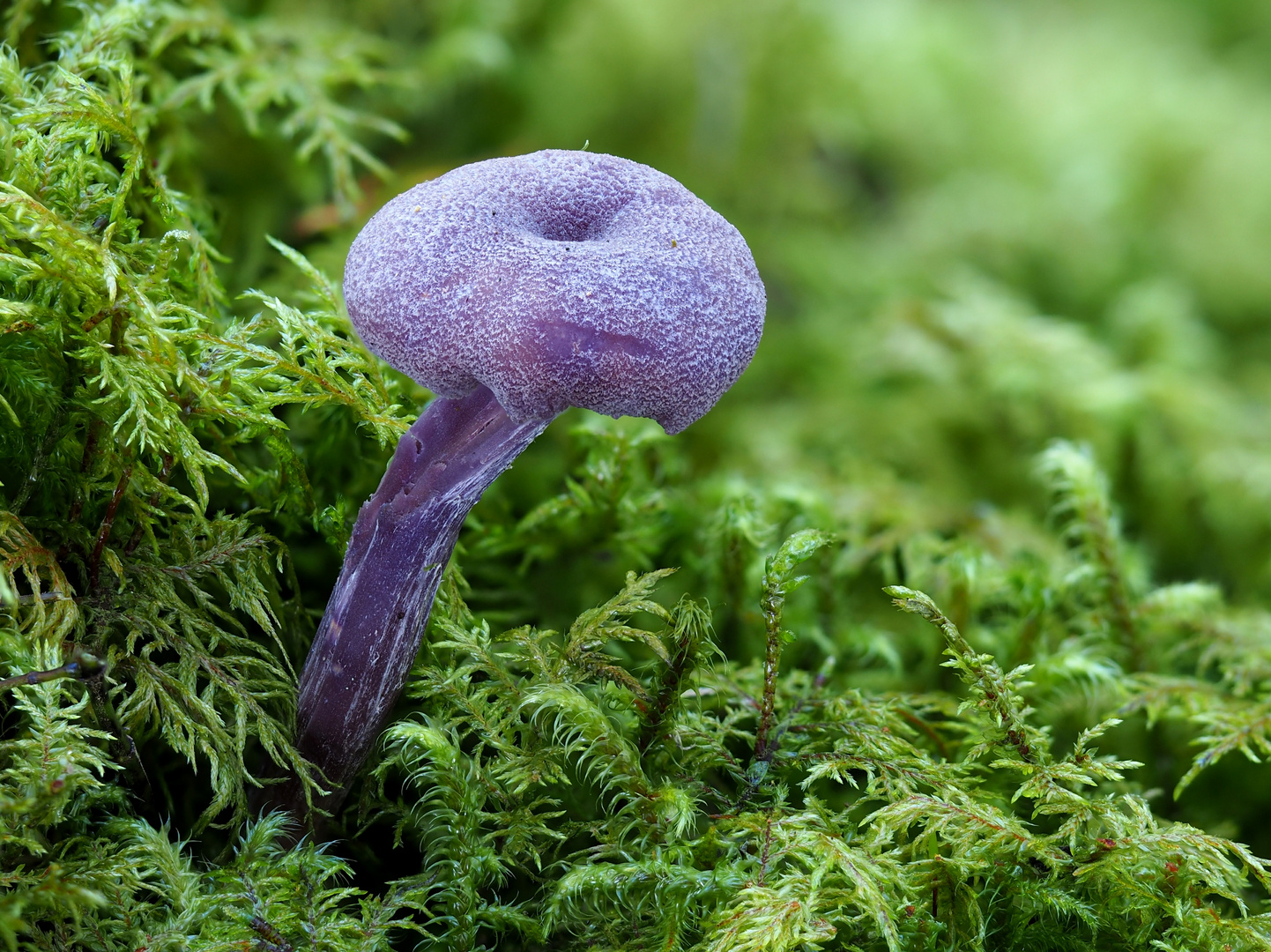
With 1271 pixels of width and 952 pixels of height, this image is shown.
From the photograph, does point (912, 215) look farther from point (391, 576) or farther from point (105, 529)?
point (105, 529)

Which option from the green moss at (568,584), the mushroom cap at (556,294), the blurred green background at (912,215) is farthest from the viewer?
the blurred green background at (912,215)

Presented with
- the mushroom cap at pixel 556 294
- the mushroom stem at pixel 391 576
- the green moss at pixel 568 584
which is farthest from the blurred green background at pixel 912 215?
the mushroom cap at pixel 556 294

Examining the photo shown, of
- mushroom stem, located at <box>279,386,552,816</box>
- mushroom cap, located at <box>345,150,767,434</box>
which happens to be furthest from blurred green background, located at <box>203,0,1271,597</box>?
mushroom cap, located at <box>345,150,767,434</box>

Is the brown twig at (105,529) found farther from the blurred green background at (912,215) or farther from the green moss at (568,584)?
the blurred green background at (912,215)

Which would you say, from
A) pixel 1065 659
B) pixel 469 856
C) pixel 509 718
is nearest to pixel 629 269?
pixel 509 718

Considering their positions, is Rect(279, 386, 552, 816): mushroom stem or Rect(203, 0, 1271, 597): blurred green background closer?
Rect(279, 386, 552, 816): mushroom stem

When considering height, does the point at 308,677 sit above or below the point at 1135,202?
below

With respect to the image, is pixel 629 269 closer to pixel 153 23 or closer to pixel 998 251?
pixel 153 23

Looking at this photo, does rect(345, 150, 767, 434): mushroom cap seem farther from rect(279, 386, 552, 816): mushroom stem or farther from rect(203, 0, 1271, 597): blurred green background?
rect(203, 0, 1271, 597): blurred green background
